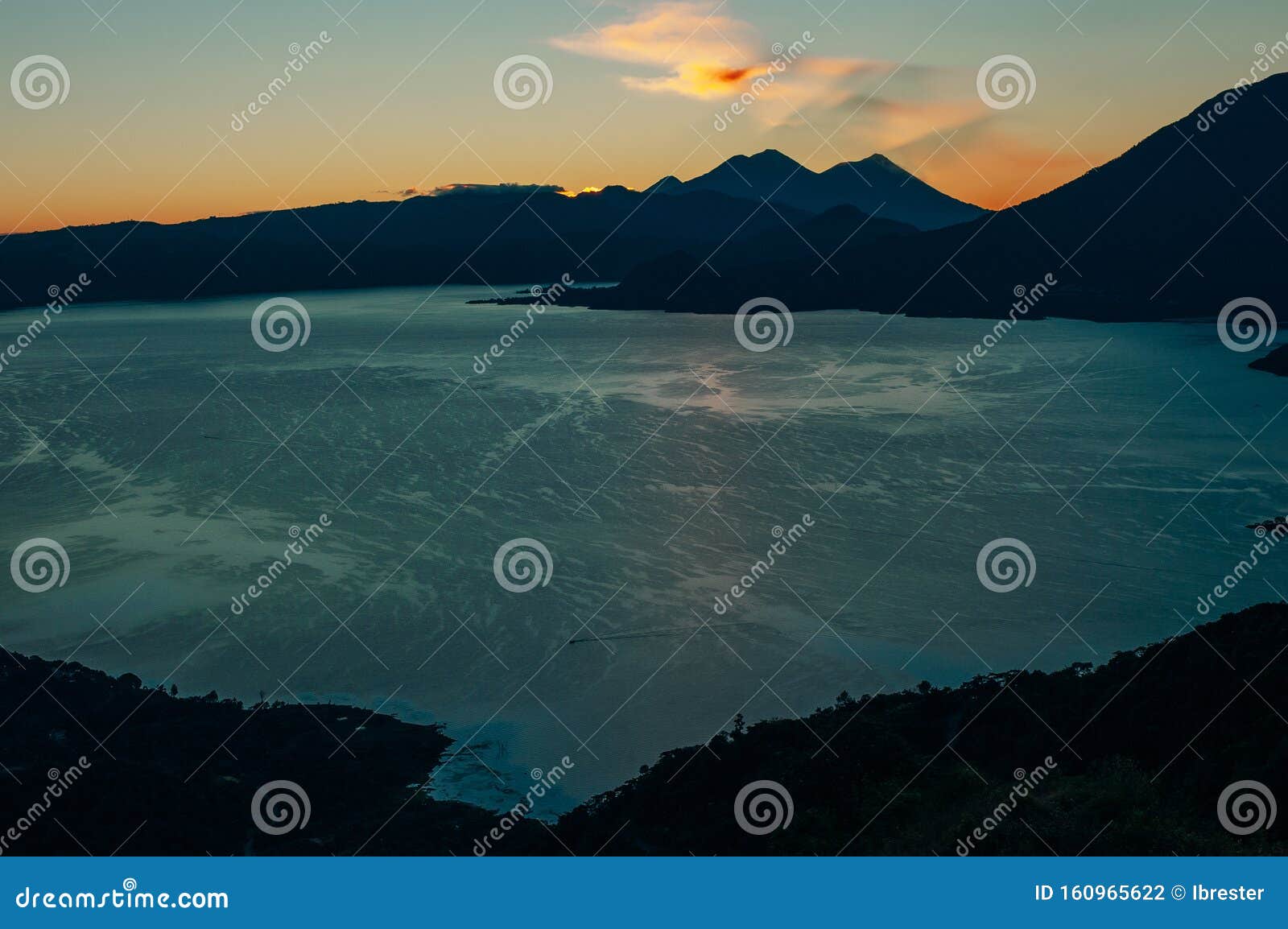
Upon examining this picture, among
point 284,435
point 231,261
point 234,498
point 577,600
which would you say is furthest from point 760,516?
point 231,261

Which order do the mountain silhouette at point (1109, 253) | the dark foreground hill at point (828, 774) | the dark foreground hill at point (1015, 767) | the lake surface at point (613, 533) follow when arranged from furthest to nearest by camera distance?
the mountain silhouette at point (1109, 253) < the lake surface at point (613, 533) < the dark foreground hill at point (828, 774) < the dark foreground hill at point (1015, 767)

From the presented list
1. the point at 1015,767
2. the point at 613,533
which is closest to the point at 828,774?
the point at 1015,767

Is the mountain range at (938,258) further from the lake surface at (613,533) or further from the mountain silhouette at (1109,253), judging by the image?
the lake surface at (613,533)

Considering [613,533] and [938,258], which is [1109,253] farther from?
[613,533]

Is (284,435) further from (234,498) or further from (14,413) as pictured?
(14,413)

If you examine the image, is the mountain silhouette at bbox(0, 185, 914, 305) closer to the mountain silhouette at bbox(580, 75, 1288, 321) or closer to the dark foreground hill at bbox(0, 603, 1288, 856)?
the mountain silhouette at bbox(580, 75, 1288, 321)

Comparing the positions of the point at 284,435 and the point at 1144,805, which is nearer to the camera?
the point at 1144,805

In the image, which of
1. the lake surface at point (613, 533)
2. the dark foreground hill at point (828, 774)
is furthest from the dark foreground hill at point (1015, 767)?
the lake surface at point (613, 533)
